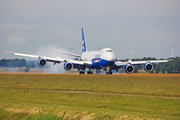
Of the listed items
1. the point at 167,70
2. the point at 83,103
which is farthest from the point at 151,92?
the point at 167,70

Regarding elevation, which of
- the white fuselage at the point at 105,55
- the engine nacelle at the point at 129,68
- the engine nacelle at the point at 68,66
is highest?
the white fuselage at the point at 105,55

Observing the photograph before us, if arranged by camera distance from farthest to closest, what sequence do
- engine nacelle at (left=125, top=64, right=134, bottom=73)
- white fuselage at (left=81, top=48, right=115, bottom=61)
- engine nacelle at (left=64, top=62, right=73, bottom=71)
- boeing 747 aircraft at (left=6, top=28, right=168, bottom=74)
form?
1. engine nacelle at (left=125, top=64, right=134, bottom=73)
2. engine nacelle at (left=64, top=62, right=73, bottom=71)
3. boeing 747 aircraft at (left=6, top=28, right=168, bottom=74)
4. white fuselage at (left=81, top=48, right=115, bottom=61)

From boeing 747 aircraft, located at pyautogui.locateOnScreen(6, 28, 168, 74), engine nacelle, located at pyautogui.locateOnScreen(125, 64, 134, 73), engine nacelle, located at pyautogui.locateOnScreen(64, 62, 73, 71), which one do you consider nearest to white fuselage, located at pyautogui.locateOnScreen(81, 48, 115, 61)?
boeing 747 aircraft, located at pyautogui.locateOnScreen(6, 28, 168, 74)

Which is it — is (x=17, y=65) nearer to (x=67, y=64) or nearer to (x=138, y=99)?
(x=67, y=64)

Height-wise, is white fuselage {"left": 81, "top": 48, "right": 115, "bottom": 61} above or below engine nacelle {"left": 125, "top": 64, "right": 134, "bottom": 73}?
above

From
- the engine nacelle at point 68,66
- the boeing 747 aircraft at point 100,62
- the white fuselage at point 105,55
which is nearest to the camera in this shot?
the white fuselage at point 105,55

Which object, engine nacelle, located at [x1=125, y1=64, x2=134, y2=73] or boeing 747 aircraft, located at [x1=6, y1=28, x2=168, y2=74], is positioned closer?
boeing 747 aircraft, located at [x1=6, y1=28, x2=168, y2=74]

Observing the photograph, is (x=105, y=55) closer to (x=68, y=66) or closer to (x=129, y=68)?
(x=129, y=68)

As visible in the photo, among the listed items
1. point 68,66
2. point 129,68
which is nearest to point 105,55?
point 129,68

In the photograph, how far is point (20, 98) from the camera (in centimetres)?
3222

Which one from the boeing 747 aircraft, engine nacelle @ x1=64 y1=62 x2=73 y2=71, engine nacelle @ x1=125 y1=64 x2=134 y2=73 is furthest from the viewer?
engine nacelle @ x1=125 y1=64 x2=134 y2=73

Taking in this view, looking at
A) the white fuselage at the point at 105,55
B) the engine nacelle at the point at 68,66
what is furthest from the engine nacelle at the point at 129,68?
the engine nacelle at the point at 68,66

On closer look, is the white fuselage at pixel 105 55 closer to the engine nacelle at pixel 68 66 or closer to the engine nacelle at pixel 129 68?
the engine nacelle at pixel 129 68

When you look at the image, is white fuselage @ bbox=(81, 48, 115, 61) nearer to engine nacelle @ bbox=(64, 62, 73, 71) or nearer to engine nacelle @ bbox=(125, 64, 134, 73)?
engine nacelle @ bbox=(125, 64, 134, 73)
